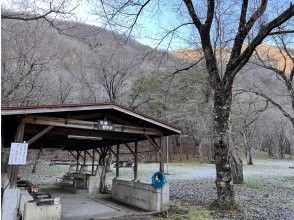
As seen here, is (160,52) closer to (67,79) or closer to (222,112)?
(222,112)

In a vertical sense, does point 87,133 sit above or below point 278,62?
below

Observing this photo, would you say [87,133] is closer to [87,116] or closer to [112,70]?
[87,116]

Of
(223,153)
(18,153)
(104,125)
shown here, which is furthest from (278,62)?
(18,153)

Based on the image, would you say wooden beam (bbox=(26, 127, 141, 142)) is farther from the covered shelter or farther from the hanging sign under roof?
the hanging sign under roof

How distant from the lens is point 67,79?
34.1 meters

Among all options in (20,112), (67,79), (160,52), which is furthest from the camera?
(67,79)

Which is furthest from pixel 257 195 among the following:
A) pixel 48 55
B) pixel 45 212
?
pixel 48 55

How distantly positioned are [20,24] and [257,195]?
16.8 m

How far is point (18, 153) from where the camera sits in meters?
8.48

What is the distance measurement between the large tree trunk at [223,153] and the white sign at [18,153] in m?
5.86

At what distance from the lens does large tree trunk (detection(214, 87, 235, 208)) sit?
10703 millimetres

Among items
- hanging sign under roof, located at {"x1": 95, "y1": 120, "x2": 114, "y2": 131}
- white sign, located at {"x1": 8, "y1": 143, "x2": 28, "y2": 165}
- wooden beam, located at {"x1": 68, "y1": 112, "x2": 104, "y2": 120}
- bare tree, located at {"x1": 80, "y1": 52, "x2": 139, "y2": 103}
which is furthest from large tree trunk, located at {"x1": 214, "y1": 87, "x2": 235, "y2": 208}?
bare tree, located at {"x1": 80, "y1": 52, "x2": 139, "y2": 103}

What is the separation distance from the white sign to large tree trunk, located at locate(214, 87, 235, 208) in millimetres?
5864

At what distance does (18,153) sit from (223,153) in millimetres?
6108
